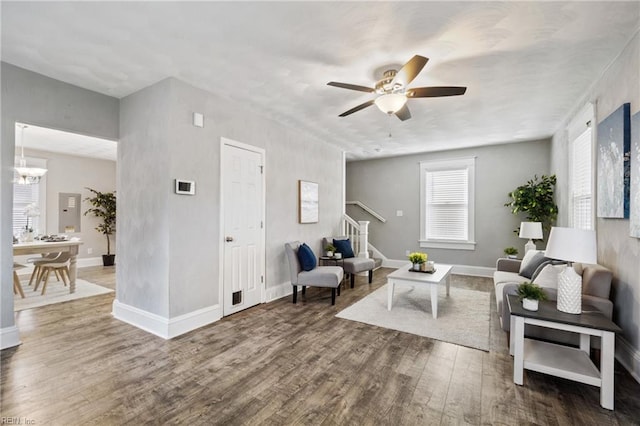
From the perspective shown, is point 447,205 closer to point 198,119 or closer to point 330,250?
point 330,250

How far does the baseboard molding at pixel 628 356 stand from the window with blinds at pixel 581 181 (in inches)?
56.4

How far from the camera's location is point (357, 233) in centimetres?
629

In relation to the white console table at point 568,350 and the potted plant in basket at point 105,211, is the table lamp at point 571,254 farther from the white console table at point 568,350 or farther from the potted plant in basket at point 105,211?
the potted plant in basket at point 105,211

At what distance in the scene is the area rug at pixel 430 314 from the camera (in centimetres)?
305

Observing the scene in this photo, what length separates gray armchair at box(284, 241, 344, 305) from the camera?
4.08 metres

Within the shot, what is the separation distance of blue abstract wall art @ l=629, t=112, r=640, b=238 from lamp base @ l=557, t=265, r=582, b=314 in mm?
597

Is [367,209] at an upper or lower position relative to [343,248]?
upper

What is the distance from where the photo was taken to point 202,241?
3365mm

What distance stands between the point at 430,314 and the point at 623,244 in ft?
6.45

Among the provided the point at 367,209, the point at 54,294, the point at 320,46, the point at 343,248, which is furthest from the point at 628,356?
the point at 54,294

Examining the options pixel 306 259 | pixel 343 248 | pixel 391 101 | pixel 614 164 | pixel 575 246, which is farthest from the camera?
pixel 343 248

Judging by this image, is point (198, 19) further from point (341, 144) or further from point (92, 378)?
point (341, 144)

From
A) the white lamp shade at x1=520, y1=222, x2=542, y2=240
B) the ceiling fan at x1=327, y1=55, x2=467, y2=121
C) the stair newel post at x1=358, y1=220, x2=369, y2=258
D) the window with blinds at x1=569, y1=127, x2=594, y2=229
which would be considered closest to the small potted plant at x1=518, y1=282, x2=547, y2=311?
the ceiling fan at x1=327, y1=55, x2=467, y2=121

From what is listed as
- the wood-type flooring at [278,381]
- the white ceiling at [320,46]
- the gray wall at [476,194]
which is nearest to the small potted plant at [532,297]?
the wood-type flooring at [278,381]
